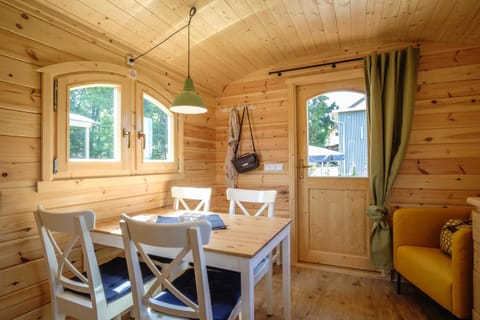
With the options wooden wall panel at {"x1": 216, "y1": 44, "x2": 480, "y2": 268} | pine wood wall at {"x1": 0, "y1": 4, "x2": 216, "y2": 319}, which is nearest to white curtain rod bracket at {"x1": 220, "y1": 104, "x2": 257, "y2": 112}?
wooden wall panel at {"x1": 216, "y1": 44, "x2": 480, "y2": 268}

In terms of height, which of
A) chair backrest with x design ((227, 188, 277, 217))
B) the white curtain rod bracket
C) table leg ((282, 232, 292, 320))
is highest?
the white curtain rod bracket

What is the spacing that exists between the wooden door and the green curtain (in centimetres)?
19

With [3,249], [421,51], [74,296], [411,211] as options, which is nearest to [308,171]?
[411,211]

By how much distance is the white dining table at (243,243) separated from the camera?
1.26 m

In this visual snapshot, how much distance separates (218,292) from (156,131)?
1.69 metres

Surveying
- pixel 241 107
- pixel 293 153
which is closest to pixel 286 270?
pixel 293 153

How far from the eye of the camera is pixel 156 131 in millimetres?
2582

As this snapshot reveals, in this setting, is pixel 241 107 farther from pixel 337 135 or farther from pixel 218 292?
pixel 218 292

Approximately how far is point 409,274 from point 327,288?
2.36 feet

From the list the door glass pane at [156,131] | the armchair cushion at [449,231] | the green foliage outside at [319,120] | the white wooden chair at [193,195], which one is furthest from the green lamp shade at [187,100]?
the armchair cushion at [449,231]

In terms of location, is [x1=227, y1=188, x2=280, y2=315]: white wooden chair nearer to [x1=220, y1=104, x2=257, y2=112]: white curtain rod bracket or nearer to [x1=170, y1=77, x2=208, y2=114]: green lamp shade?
[x1=170, y1=77, x2=208, y2=114]: green lamp shade

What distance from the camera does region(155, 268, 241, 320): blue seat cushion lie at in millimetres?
1290

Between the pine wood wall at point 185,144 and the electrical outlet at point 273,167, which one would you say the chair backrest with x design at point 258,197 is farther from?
the electrical outlet at point 273,167

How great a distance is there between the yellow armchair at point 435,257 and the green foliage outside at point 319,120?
111cm
